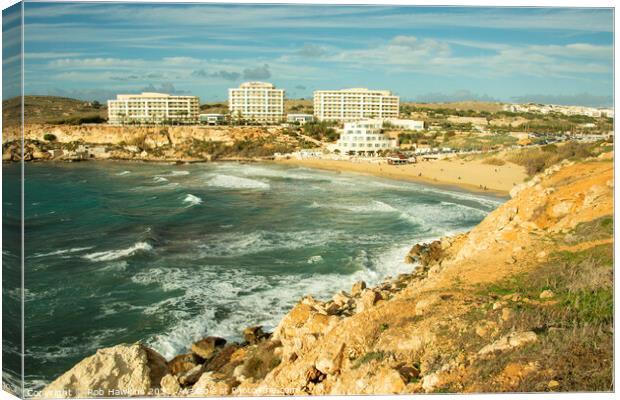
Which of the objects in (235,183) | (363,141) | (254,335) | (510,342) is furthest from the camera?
(363,141)

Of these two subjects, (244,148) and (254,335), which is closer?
(254,335)

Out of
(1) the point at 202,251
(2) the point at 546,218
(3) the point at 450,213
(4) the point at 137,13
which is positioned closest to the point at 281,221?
(1) the point at 202,251

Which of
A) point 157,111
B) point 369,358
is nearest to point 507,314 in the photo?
point 369,358

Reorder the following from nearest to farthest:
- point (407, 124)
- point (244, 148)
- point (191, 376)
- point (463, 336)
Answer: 1. point (463, 336)
2. point (191, 376)
3. point (244, 148)
4. point (407, 124)

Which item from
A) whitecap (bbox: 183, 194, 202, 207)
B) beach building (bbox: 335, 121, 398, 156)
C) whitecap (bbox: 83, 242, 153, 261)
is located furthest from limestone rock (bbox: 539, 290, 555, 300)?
beach building (bbox: 335, 121, 398, 156)

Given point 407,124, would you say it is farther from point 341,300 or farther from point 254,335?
point 254,335

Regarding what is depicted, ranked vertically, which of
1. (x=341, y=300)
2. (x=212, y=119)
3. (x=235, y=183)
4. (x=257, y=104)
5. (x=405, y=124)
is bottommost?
(x=341, y=300)

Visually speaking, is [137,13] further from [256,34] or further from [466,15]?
[466,15]
